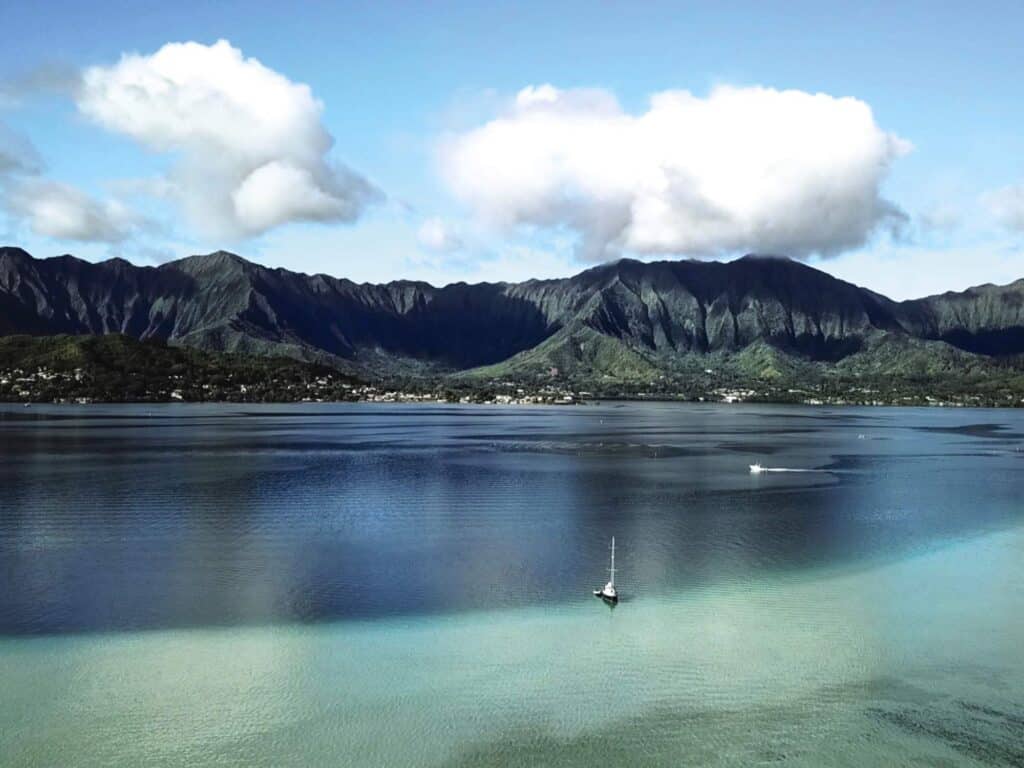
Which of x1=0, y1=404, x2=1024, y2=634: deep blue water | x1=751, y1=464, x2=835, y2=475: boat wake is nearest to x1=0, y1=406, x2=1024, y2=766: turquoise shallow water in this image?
x1=0, y1=404, x2=1024, y2=634: deep blue water

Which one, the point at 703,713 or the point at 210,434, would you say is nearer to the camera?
the point at 703,713

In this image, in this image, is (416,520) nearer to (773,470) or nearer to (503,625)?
(503,625)

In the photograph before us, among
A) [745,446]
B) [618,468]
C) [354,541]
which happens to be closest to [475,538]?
[354,541]

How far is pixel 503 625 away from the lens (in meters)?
31.3

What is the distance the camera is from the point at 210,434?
12719 centimetres

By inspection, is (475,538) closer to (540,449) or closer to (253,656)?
(253,656)

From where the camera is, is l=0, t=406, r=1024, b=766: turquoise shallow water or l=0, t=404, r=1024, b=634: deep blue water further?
l=0, t=404, r=1024, b=634: deep blue water

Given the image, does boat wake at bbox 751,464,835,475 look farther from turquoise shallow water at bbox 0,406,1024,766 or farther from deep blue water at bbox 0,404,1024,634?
turquoise shallow water at bbox 0,406,1024,766

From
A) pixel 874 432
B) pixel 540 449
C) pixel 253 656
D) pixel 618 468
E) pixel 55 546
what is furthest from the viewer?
pixel 874 432

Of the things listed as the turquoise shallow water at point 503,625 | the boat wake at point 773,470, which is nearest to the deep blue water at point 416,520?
the turquoise shallow water at point 503,625

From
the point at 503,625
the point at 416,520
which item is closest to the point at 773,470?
the point at 416,520

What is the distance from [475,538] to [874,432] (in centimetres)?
13061

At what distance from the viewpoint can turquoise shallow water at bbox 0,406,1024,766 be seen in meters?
22.2

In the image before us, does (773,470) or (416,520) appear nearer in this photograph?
(416,520)
